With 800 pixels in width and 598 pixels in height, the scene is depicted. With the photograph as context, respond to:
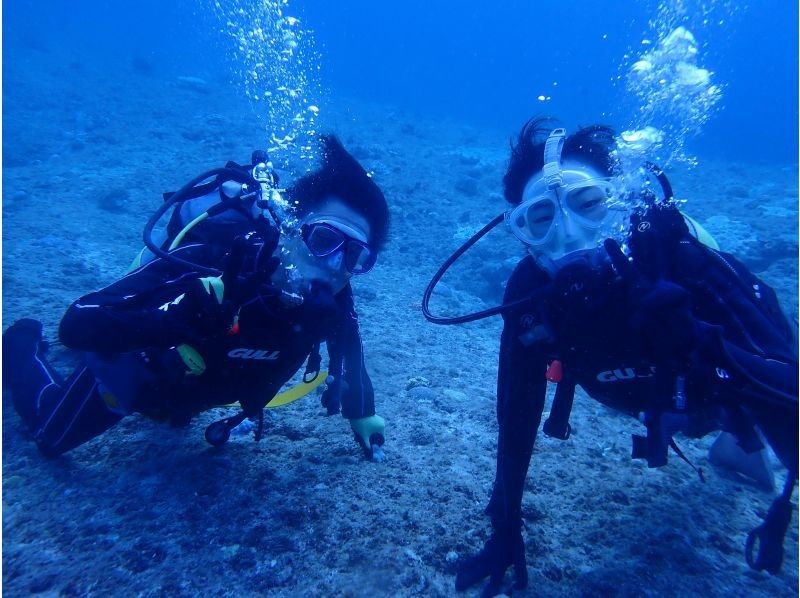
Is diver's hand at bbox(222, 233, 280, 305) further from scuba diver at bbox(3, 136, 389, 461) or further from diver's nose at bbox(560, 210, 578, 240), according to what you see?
diver's nose at bbox(560, 210, 578, 240)

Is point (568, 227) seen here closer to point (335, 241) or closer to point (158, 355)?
point (335, 241)

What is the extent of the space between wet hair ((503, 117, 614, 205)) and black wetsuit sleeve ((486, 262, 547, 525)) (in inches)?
42.8

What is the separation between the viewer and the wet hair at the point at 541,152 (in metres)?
2.92

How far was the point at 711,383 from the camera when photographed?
5.89ft

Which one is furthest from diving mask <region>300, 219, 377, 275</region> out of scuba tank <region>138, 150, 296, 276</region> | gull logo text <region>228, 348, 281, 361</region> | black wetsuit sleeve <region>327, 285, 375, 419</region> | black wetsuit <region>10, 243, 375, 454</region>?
gull logo text <region>228, 348, 281, 361</region>

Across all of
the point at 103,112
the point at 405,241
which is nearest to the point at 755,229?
the point at 405,241

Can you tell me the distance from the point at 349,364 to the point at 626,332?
1.97m

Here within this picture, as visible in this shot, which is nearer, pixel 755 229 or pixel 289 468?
pixel 289 468

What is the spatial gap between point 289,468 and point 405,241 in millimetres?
7713

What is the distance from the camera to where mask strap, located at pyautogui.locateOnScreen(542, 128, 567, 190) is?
2.64 meters

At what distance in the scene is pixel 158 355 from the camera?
8.11 feet

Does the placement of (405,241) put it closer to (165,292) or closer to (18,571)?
(165,292)

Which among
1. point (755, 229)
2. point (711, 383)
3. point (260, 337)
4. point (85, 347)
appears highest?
point (755, 229)

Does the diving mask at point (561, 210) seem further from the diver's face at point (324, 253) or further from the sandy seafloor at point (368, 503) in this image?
the sandy seafloor at point (368, 503)
